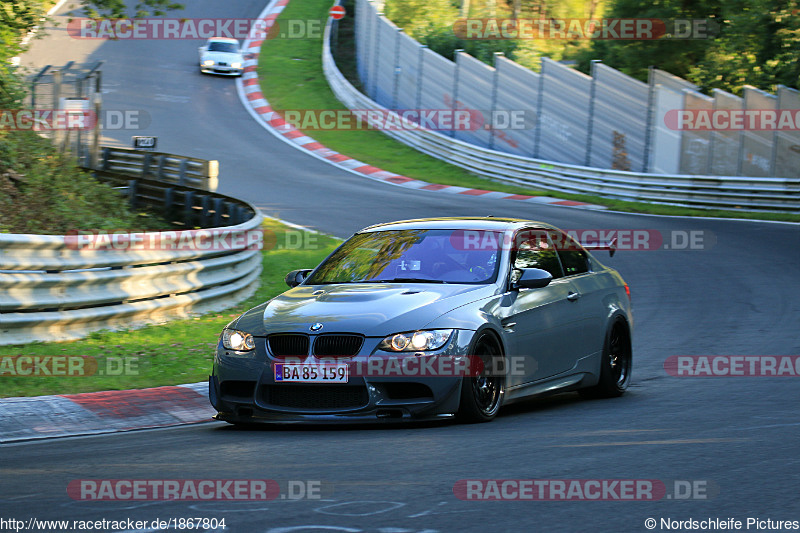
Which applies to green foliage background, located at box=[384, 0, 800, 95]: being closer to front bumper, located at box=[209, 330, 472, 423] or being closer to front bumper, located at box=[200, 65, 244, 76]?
front bumper, located at box=[200, 65, 244, 76]

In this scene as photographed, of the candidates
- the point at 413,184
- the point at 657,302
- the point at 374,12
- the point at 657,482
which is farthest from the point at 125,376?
the point at 374,12

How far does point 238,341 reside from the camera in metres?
7.43

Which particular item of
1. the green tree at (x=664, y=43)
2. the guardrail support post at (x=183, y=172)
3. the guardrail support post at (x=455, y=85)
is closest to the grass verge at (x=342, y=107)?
the guardrail support post at (x=455, y=85)

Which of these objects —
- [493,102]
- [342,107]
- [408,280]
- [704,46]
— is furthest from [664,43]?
[408,280]

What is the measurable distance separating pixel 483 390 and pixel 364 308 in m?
1.01

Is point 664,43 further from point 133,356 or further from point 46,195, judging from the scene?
point 133,356

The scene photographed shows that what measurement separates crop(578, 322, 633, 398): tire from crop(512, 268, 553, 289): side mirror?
58.1 inches

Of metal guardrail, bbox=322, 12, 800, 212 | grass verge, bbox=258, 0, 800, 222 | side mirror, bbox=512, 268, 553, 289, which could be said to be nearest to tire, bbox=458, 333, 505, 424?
side mirror, bbox=512, 268, 553, 289

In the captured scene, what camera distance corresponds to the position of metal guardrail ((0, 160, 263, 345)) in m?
9.71

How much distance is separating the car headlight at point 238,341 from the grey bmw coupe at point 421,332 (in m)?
0.01

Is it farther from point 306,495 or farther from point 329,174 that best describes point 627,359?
point 329,174

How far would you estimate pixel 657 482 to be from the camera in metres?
5.36

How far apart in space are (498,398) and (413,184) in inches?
846

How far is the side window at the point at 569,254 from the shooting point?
9031 millimetres
